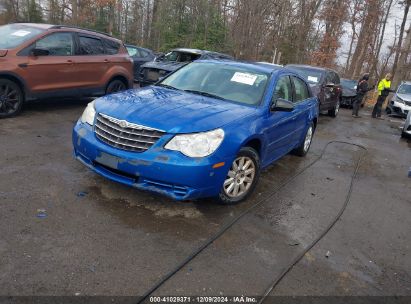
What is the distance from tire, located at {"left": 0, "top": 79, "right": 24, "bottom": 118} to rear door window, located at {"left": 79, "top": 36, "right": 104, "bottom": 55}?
1.75 meters

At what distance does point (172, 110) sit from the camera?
4.30m

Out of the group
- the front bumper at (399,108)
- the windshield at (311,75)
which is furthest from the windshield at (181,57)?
the front bumper at (399,108)

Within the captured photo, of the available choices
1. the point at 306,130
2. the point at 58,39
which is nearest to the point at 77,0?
the point at 58,39

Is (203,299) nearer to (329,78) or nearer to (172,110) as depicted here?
(172,110)

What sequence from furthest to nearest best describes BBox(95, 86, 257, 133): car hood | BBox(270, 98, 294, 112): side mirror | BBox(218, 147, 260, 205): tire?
1. BBox(270, 98, 294, 112): side mirror
2. BBox(218, 147, 260, 205): tire
3. BBox(95, 86, 257, 133): car hood

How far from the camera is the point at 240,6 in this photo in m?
26.1

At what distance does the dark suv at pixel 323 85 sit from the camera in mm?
12055

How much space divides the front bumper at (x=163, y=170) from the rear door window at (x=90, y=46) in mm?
4883

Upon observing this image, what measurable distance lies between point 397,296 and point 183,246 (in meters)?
1.94

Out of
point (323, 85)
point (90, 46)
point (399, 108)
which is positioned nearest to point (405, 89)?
point (399, 108)

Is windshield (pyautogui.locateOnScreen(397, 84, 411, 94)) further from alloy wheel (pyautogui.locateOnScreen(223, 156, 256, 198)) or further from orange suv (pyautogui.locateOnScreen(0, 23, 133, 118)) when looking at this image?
alloy wheel (pyautogui.locateOnScreen(223, 156, 256, 198))

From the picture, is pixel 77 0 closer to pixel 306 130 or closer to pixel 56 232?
pixel 306 130

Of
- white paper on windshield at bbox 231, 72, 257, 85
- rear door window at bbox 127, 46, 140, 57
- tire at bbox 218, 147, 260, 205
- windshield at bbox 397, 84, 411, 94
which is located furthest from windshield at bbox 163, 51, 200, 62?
windshield at bbox 397, 84, 411, 94

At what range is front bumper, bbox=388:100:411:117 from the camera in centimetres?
1544
